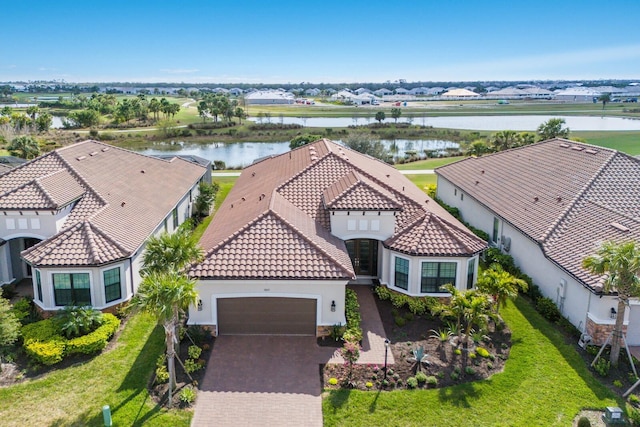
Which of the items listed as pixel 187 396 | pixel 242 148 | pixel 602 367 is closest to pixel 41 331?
pixel 187 396

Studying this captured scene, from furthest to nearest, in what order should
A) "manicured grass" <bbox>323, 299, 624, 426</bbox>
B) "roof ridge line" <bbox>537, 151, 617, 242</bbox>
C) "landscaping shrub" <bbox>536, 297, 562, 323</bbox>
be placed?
"roof ridge line" <bbox>537, 151, 617, 242</bbox>
"landscaping shrub" <bbox>536, 297, 562, 323</bbox>
"manicured grass" <bbox>323, 299, 624, 426</bbox>

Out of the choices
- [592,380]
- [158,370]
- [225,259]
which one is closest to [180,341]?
[158,370]

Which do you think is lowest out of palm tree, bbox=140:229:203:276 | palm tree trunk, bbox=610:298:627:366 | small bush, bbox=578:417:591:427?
small bush, bbox=578:417:591:427

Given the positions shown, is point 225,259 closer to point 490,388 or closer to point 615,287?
point 490,388

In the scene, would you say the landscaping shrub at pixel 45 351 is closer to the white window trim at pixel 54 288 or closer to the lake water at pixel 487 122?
the white window trim at pixel 54 288

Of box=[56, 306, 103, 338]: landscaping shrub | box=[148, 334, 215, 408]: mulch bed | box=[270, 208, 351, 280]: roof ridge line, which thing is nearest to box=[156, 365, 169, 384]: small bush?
box=[148, 334, 215, 408]: mulch bed

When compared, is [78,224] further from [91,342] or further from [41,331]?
[91,342]

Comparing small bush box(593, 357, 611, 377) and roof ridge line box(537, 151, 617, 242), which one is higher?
roof ridge line box(537, 151, 617, 242)

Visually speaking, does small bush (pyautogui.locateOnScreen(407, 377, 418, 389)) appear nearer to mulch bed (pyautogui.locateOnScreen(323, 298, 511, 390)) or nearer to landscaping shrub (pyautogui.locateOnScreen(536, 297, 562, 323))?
mulch bed (pyautogui.locateOnScreen(323, 298, 511, 390))
